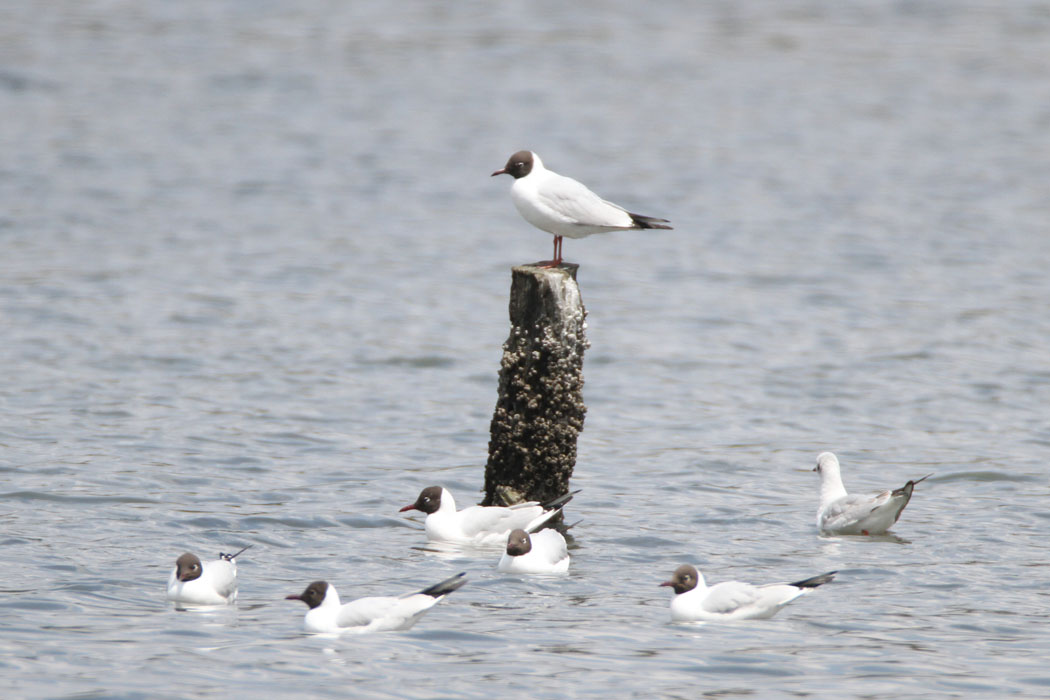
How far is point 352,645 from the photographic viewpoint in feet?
31.3

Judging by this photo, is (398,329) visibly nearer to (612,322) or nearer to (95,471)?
(612,322)

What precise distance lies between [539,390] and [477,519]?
1.23 metres

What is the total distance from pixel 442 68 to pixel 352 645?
3875 centimetres

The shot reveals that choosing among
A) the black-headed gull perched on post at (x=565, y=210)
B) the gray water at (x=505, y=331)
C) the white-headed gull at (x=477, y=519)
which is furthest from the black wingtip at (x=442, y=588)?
the black-headed gull perched on post at (x=565, y=210)

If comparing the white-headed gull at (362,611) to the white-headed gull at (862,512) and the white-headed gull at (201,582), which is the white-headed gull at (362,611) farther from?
the white-headed gull at (862,512)

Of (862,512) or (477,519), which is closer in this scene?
(477,519)

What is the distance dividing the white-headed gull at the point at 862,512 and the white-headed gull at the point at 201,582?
547 cm

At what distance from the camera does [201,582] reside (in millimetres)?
10031

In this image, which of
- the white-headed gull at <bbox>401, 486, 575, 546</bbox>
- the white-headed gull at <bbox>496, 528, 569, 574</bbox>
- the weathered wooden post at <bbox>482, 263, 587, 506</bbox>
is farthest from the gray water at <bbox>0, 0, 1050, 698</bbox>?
the weathered wooden post at <bbox>482, 263, 587, 506</bbox>

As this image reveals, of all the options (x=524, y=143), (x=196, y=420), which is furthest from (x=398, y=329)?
(x=524, y=143)

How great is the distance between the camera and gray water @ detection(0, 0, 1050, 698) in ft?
32.1

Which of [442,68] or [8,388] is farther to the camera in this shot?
[442,68]

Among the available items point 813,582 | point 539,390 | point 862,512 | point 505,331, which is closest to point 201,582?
point 539,390

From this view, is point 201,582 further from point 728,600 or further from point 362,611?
point 728,600
